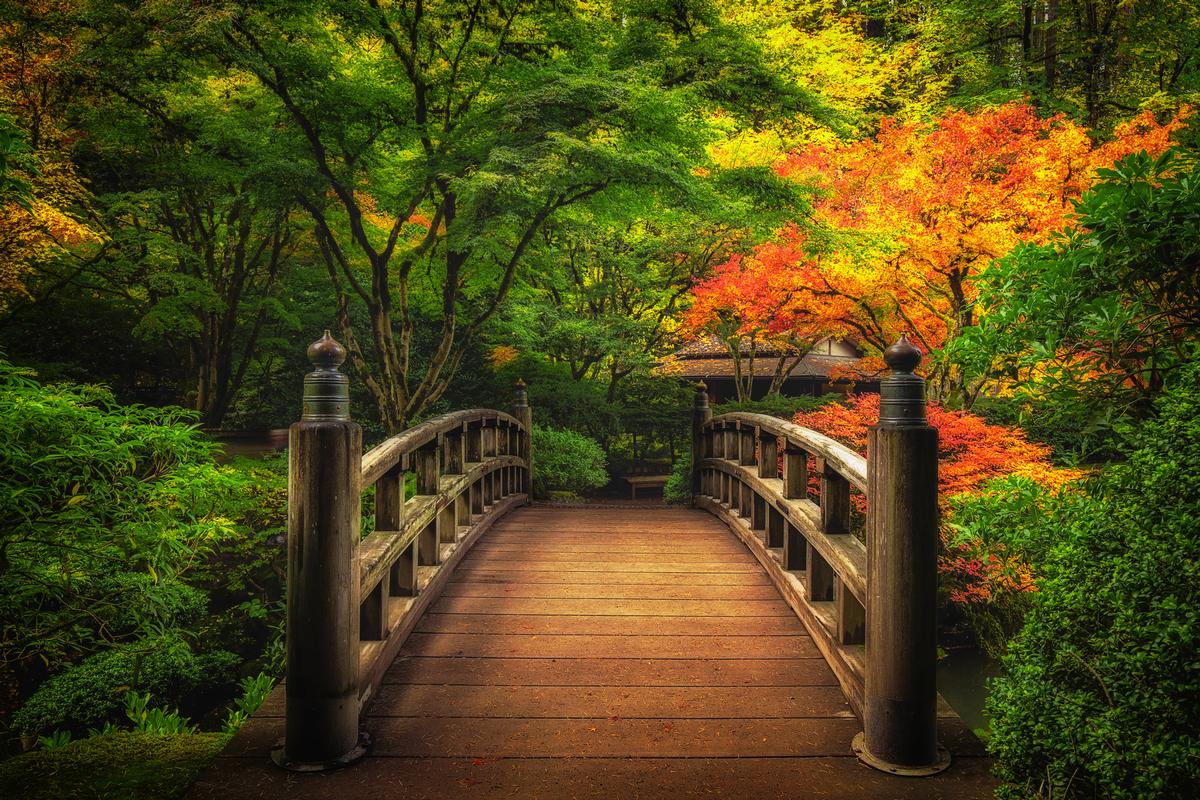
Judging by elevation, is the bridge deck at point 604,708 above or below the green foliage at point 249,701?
above

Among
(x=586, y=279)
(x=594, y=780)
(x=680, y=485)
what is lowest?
(x=680, y=485)

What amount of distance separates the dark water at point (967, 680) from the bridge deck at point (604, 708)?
14.8 ft

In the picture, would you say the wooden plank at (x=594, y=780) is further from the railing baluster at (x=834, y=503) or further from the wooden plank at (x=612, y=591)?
the wooden plank at (x=612, y=591)

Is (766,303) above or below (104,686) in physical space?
above

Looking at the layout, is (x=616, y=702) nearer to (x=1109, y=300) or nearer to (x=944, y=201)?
(x=1109, y=300)

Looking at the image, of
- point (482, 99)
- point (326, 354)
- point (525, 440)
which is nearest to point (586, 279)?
point (482, 99)

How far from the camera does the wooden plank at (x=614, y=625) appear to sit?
3598mm

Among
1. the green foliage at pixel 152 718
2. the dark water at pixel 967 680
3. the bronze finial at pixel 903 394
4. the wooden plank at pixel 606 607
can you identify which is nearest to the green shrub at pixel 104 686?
the green foliage at pixel 152 718

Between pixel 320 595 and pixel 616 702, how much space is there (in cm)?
128

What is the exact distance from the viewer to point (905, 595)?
240 centimetres

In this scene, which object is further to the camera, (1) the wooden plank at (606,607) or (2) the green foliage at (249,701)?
(2) the green foliage at (249,701)

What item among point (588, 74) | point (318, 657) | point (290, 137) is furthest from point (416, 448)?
point (290, 137)

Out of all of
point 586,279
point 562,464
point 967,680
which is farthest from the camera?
point 586,279

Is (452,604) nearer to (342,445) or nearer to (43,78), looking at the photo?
(342,445)
